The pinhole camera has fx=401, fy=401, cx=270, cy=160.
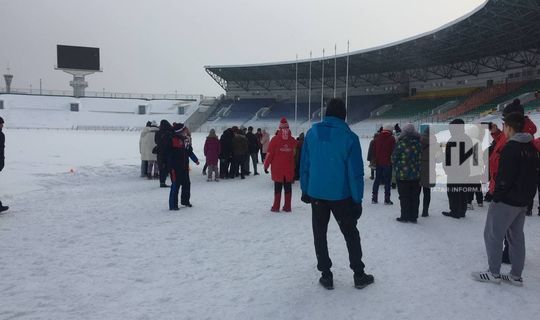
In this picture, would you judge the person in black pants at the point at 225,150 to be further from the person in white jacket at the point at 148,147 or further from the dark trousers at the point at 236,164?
the person in white jacket at the point at 148,147

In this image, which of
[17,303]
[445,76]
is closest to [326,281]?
[17,303]

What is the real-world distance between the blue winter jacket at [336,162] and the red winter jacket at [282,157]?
3803 mm

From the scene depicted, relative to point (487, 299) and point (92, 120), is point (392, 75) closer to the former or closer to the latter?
point (92, 120)

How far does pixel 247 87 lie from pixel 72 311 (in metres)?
63.6

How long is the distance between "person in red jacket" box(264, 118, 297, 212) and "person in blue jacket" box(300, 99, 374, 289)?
3.76 metres

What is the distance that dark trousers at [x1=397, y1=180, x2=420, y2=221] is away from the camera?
6.81 meters

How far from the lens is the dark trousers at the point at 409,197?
681 cm

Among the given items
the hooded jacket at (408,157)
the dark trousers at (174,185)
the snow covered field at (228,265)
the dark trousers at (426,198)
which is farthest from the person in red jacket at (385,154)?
the dark trousers at (174,185)

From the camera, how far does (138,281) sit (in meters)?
4.20

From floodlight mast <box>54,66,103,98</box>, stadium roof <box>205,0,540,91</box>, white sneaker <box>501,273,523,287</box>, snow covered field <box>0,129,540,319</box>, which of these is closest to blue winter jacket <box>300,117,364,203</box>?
snow covered field <box>0,129,540,319</box>

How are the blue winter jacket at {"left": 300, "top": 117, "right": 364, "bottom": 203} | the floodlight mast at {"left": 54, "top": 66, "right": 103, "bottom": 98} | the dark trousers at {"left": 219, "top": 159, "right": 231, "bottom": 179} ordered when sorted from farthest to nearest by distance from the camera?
the floodlight mast at {"left": 54, "top": 66, "right": 103, "bottom": 98} → the dark trousers at {"left": 219, "top": 159, "right": 231, "bottom": 179} → the blue winter jacket at {"left": 300, "top": 117, "right": 364, "bottom": 203}

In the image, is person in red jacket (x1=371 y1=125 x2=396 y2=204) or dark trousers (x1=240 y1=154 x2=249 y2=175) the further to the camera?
dark trousers (x1=240 y1=154 x2=249 y2=175)

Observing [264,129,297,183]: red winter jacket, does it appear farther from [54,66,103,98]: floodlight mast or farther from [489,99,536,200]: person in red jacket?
[54,66,103,98]: floodlight mast

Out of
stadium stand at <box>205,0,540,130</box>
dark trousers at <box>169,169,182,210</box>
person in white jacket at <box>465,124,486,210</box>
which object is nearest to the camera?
dark trousers at <box>169,169,182,210</box>
